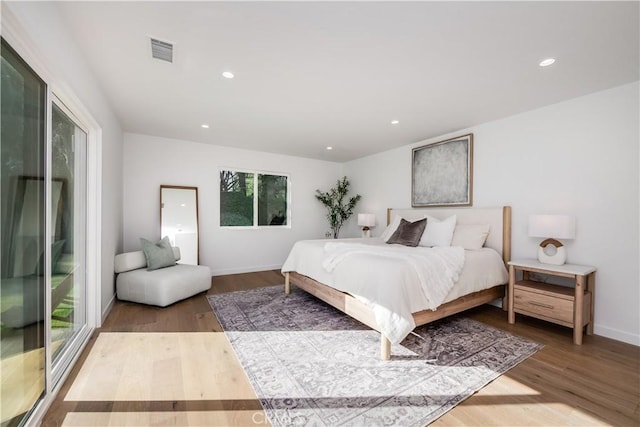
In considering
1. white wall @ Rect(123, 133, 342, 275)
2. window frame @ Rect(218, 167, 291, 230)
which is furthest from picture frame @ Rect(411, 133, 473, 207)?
window frame @ Rect(218, 167, 291, 230)

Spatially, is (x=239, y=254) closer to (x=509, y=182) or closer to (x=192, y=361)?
(x=192, y=361)

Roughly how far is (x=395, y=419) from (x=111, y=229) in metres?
3.56

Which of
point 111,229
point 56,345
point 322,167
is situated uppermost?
point 322,167

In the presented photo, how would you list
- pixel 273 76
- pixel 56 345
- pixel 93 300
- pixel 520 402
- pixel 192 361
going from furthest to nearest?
pixel 93 300
pixel 273 76
pixel 192 361
pixel 56 345
pixel 520 402

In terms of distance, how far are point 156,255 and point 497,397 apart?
13.0ft

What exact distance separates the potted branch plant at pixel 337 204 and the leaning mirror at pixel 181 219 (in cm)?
262

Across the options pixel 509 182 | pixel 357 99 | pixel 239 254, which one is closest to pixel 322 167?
pixel 239 254

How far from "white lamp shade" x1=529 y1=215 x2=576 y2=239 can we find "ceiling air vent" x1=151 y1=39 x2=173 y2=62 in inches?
148

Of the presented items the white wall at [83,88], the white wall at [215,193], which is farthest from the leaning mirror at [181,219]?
the white wall at [83,88]

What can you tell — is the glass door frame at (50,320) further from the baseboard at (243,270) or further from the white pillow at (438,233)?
the white pillow at (438,233)

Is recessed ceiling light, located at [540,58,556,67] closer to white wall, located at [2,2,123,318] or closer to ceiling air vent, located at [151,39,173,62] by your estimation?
ceiling air vent, located at [151,39,173,62]

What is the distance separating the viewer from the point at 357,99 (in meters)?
2.97

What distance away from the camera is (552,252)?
9.67 ft

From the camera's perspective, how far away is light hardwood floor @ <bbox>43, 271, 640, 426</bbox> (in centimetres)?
153
